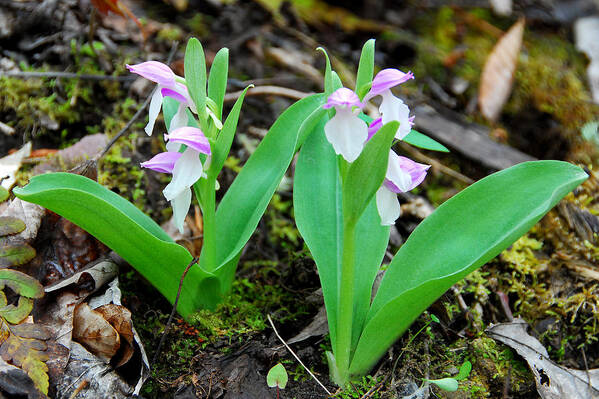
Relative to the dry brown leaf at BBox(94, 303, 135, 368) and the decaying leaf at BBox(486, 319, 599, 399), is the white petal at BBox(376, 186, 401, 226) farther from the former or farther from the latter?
the dry brown leaf at BBox(94, 303, 135, 368)

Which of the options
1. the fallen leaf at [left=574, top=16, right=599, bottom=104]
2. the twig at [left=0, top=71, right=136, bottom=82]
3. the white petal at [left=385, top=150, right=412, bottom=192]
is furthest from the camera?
the fallen leaf at [left=574, top=16, right=599, bottom=104]

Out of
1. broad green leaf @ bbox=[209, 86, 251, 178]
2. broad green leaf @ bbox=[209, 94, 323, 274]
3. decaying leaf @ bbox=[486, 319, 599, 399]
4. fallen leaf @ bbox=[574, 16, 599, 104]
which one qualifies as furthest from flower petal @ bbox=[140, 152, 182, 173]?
fallen leaf @ bbox=[574, 16, 599, 104]

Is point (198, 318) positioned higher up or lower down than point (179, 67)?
lower down

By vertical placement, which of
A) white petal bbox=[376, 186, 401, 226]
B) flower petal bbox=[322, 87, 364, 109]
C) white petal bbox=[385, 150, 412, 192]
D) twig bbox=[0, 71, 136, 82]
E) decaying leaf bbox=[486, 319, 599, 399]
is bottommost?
decaying leaf bbox=[486, 319, 599, 399]

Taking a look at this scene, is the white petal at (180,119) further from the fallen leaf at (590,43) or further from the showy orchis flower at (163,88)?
the fallen leaf at (590,43)

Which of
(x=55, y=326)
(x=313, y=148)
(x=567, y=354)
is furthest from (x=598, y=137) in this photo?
(x=55, y=326)

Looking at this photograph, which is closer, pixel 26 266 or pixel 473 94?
pixel 26 266

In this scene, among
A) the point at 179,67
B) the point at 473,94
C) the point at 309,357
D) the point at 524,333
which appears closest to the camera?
the point at 309,357

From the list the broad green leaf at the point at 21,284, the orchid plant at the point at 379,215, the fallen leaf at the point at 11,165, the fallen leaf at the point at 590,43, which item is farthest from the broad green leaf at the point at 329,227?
the fallen leaf at the point at 590,43

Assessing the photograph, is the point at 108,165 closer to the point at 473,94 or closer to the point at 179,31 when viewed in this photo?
the point at 179,31
